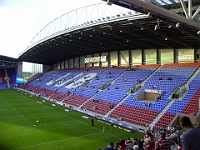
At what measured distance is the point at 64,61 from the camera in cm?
6353

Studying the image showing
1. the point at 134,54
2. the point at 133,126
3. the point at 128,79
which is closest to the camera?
the point at 133,126

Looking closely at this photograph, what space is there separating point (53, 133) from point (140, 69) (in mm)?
20508

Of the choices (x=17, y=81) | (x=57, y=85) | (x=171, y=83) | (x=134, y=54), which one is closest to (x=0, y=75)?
(x=17, y=81)

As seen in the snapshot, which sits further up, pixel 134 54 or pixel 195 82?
pixel 134 54

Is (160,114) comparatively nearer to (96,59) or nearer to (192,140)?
(192,140)

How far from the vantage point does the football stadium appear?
53.0 feet

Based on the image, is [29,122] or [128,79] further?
[128,79]

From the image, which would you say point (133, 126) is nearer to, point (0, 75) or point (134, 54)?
point (134, 54)

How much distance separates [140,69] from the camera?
117 ft

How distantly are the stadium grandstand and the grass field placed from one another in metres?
3.23

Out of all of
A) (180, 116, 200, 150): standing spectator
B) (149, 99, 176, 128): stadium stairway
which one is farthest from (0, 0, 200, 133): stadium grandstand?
(180, 116, 200, 150): standing spectator

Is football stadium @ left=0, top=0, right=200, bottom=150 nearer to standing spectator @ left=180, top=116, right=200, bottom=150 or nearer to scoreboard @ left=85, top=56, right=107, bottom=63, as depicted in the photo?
scoreboard @ left=85, top=56, right=107, bottom=63

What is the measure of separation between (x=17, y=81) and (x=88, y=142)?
5586 cm

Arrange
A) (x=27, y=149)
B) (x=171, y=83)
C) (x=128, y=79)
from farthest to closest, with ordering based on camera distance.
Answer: (x=128, y=79)
(x=171, y=83)
(x=27, y=149)
